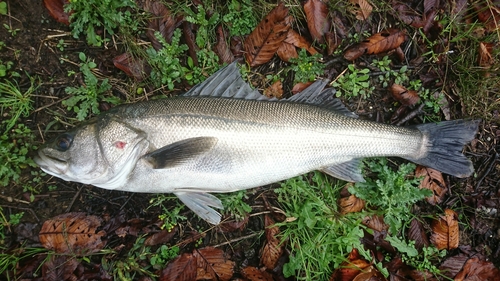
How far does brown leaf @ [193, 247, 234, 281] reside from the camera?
344cm

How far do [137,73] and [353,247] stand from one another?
2801 millimetres

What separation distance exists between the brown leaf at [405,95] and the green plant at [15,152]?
372 cm

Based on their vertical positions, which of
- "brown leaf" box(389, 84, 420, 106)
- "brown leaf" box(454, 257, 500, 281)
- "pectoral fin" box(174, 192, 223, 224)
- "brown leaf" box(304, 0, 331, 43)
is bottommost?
"brown leaf" box(454, 257, 500, 281)

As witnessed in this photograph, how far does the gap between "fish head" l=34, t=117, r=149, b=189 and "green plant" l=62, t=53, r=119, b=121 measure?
2.01 ft

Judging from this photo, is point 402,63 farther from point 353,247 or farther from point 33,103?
point 33,103

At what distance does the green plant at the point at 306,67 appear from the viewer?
360 centimetres

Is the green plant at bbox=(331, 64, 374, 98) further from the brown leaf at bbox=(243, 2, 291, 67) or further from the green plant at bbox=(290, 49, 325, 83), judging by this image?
the brown leaf at bbox=(243, 2, 291, 67)

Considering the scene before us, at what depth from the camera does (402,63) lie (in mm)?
3748

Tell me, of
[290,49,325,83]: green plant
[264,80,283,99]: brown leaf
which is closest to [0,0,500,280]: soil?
[290,49,325,83]: green plant

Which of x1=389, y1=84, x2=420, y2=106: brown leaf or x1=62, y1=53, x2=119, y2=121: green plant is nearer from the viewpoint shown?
x1=62, y1=53, x2=119, y2=121: green plant

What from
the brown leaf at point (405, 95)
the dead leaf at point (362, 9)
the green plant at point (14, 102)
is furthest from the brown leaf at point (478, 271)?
the green plant at point (14, 102)

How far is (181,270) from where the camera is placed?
3404 mm

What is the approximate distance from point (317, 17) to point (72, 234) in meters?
3.28

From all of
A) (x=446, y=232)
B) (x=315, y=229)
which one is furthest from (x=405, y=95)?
(x=315, y=229)
